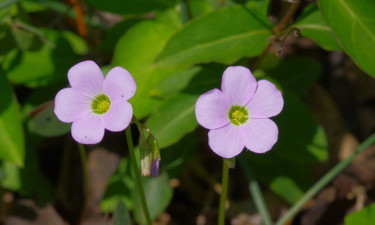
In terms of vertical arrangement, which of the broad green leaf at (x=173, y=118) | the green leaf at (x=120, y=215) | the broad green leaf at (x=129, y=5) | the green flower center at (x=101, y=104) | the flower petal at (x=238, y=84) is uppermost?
the flower petal at (x=238, y=84)

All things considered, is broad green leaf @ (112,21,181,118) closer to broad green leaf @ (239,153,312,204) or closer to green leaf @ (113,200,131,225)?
green leaf @ (113,200,131,225)

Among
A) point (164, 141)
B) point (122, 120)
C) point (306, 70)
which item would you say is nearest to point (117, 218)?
point (164, 141)

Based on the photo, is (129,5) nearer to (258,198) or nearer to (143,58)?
(143,58)

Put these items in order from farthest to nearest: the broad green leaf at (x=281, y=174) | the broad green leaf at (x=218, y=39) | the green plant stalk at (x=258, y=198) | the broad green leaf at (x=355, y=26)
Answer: the broad green leaf at (x=281, y=174) → the green plant stalk at (x=258, y=198) → the broad green leaf at (x=218, y=39) → the broad green leaf at (x=355, y=26)

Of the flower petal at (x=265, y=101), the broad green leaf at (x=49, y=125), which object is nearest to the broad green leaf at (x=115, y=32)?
the broad green leaf at (x=49, y=125)

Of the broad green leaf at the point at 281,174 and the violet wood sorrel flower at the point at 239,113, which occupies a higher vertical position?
the violet wood sorrel flower at the point at 239,113

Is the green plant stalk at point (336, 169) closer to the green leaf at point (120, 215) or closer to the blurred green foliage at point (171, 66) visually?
the blurred green foliage at point (171, 66)
